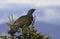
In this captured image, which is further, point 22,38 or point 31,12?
point 31,12

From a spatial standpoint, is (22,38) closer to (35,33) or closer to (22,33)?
(22,33)

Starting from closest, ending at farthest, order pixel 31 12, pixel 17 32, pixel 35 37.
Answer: pixel 35 37
pixel 17 32
pixel 31 12

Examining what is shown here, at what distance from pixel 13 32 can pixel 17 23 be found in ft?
3.02

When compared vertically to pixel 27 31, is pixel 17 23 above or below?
above

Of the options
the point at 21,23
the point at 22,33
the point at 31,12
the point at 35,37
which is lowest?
the point at 35,37

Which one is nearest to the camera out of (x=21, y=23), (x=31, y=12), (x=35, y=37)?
(x=35, y=37)

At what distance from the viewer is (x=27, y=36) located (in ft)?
14.4

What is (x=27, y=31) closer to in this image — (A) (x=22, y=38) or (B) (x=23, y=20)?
(A) (x=22, y=38)

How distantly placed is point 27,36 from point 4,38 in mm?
858

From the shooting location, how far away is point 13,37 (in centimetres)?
430

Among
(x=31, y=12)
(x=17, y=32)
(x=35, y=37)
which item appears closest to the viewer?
(x=35, y=37)

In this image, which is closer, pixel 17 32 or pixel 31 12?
pixel 17 32

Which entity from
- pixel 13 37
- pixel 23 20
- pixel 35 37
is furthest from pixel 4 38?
pixel 23 20

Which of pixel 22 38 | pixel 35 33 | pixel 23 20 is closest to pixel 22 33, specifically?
pixel 22 38
